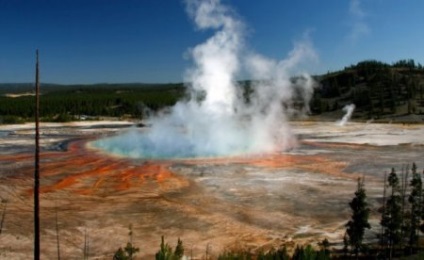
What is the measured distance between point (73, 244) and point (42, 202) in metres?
7.73

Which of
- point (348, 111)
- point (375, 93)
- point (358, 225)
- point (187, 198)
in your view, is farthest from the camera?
point (375, 93)

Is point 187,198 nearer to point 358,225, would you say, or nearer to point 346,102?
point 358,225

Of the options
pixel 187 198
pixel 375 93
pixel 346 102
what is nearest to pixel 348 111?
pixel 346 102

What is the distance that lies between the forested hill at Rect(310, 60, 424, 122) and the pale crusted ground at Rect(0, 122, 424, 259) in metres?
50.6

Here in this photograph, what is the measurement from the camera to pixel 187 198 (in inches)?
1182

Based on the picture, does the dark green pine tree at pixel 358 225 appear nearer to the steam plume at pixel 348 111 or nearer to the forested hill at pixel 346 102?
the forested hill at pixel 346 102

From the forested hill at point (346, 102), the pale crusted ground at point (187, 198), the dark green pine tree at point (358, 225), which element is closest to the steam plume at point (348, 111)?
the forested hill at point (346, 102)

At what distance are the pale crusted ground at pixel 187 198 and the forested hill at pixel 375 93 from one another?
166 ft

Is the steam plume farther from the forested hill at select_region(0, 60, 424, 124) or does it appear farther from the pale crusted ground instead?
the pale crusted ground

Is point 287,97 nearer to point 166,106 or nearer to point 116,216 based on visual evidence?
point 166,106

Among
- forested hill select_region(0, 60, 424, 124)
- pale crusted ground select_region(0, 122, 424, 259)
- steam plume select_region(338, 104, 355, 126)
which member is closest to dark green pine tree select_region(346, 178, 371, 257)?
pale crusted ground select_region(0, 122, 424, 259)

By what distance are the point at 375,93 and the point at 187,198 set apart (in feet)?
313

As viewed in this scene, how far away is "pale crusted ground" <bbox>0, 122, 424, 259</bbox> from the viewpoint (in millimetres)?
22453

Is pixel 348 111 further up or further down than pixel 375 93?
further down
